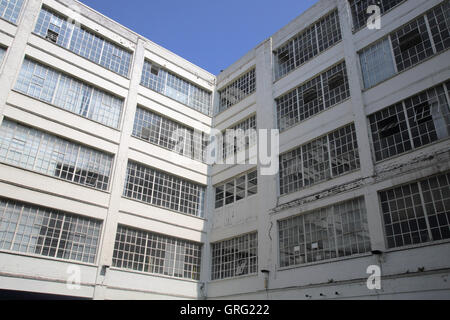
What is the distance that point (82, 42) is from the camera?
2162cm

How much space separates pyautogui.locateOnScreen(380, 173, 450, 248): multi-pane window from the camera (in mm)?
13328

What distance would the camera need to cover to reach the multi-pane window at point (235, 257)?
1944cm

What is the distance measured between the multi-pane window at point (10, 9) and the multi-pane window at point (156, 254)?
1115 cm

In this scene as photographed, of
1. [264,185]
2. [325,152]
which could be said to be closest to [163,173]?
[264,185]

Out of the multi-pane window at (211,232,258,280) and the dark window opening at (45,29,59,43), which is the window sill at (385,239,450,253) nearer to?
the multi-pane window at (211,232,258,280)

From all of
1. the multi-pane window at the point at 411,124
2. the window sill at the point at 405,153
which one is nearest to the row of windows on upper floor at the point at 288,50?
the multi-pane window at the point at 411,124

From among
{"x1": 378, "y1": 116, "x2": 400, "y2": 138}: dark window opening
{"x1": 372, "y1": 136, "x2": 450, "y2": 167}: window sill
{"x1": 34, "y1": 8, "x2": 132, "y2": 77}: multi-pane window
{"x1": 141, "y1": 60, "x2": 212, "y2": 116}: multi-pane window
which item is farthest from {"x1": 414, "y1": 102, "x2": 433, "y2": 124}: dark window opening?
{"x1": 34, "y1": 8, "x2": 132, "y2": 77}: multi-pane window

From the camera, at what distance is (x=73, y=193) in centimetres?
1838

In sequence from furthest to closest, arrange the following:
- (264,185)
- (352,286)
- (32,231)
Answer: (264,185) < (32,231) < (352,286)

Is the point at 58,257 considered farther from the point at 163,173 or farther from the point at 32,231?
the point at 163,173

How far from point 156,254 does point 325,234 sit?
8.44 meters

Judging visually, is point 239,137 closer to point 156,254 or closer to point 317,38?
point 317,38

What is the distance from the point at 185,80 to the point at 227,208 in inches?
348

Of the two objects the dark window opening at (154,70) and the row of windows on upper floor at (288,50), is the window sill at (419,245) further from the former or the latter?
the dark window opening at (154,70)
